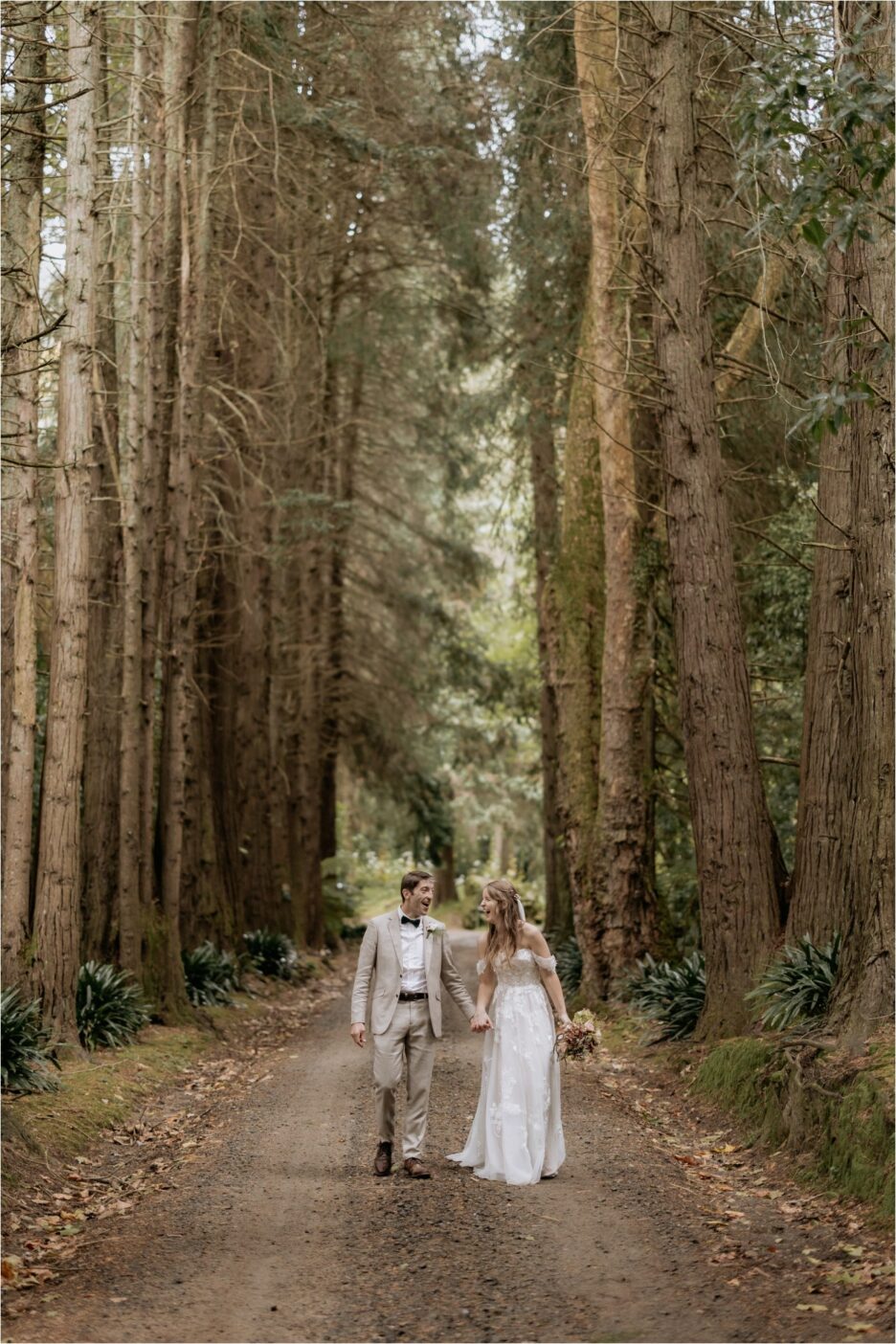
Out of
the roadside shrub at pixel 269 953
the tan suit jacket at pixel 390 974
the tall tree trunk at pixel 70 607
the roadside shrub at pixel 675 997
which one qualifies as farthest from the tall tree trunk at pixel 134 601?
the tan suit jacket at pixel 390 974

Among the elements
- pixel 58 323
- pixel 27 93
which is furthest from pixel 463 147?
pixel 58 323

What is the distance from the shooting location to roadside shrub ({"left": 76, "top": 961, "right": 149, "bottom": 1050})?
14.3 meters

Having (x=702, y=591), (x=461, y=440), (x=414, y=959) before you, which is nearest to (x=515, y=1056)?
(x=414, y=959)

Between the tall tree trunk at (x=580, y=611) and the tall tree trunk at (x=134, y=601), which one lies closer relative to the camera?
the tall tree trunk at (x=134, y=601)

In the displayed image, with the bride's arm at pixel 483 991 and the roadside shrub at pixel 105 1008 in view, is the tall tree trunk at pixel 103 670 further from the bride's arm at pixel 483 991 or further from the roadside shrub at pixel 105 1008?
the bride's arm at pixel 483 991

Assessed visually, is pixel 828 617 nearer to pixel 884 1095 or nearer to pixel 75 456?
pixel 884 1095

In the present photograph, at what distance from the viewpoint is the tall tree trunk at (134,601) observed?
16.2 m

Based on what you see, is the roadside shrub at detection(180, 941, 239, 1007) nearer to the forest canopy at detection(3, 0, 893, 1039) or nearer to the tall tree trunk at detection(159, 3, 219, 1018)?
the forest canopy at detection(3, 0, 893, 1039)

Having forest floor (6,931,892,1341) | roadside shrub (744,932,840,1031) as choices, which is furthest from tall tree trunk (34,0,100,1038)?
roadside shrub (744,932,840,1031)

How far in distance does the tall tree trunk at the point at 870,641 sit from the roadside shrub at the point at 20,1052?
246 inches

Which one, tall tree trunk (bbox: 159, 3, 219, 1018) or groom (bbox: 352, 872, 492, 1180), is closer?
groom (bbox: 352, 872, 492, 1180)

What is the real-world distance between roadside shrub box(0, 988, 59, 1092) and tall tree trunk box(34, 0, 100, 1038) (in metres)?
0.94

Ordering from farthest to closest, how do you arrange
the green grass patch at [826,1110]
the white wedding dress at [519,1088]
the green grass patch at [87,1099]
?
the green grass patch at [87,1099], the white wedding dress at [519,1088], the green grass patch at [826,1110]

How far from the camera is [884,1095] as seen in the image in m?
8.47
